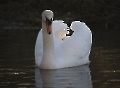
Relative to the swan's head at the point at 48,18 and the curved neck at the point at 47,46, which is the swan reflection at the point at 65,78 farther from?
the swan's head at the point at 48,18

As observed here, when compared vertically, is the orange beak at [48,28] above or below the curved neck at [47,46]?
above

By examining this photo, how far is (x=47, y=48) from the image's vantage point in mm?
12109

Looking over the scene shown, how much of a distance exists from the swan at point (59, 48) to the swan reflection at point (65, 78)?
0.22 metres

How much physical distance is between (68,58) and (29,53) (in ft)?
8.28

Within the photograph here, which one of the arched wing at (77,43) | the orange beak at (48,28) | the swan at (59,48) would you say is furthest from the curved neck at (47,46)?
the arched wing at (77,43)

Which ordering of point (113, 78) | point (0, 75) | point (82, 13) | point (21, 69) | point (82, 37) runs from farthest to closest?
1. point (82, 13)
2. point (82, 37)
3. point (21, 69)
4. point (0, 75)
5. point (113, 78)

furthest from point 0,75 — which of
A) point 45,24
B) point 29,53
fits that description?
point 29,53

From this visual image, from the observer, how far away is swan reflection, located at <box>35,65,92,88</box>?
9648 millimetres

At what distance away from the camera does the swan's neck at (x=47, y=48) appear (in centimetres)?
1191

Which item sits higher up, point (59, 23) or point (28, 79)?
point (59, 23)

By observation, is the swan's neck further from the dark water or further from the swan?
the dark water

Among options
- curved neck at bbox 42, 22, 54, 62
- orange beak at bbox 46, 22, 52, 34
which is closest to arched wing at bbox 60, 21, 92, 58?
curved neck at bbox 42, 22, 54, 62

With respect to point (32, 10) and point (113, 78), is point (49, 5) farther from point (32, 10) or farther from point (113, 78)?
point (113, 78)

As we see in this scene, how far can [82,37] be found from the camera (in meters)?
12.8
